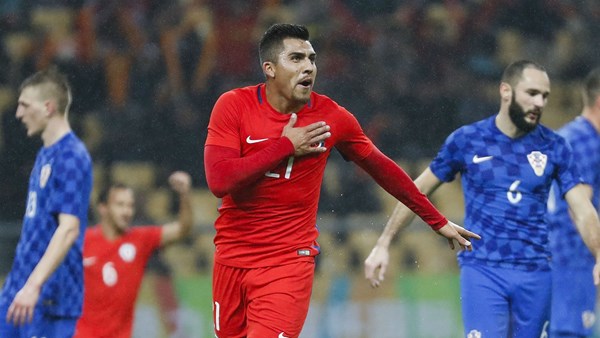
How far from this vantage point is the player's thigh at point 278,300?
5148 millimetres

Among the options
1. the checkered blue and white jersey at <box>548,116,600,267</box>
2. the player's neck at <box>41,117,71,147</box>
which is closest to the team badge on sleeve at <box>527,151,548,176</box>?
the checkered blue and white jersey at <box>548,116,600,267</box>

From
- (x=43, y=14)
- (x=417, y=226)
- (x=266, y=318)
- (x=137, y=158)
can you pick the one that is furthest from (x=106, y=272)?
(x=43, y=14)

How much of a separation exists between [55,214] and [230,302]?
1.35 metres

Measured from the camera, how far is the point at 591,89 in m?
7.66

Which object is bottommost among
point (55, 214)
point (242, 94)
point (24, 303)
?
point (24, 303)

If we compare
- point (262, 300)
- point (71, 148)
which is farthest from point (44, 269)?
point (262, 300)

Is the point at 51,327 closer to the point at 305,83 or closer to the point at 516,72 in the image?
the point at 305,83

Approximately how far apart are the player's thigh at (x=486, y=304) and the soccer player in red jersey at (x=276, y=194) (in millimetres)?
991

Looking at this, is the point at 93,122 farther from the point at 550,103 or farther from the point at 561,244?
the point at 561,244

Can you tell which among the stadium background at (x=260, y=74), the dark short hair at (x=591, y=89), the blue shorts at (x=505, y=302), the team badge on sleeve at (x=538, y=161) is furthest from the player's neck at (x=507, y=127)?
the stadium background at (x=260, y=74)

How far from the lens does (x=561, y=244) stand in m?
7.67

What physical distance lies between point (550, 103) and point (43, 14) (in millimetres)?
5974

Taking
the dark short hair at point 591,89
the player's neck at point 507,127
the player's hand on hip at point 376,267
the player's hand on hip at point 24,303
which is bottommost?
the player's hand on hip at point 24,303

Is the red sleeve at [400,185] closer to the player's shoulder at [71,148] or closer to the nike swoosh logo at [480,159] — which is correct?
the nike swoosh logo at [480,159]
